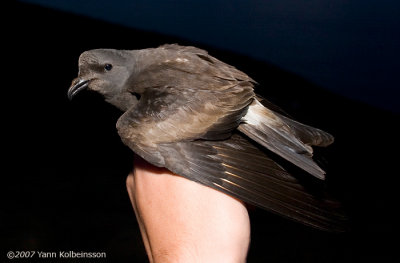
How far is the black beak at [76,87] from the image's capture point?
2709 millimetres

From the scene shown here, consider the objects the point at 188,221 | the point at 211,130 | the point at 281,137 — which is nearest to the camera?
the point at 188,221

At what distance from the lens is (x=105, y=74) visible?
9.18ft

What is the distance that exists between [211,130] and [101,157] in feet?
11.9

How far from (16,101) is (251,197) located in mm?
4560

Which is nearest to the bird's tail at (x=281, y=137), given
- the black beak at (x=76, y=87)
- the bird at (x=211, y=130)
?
the bird at (x=211, y=130)

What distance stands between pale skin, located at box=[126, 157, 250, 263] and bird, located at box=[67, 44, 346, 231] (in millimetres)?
93

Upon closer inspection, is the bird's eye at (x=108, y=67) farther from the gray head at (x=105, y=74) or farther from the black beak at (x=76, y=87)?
the black beak at (x=76, y=87)

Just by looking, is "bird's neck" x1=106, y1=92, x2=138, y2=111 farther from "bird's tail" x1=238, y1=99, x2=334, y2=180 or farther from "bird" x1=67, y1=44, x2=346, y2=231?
"bird's tail" x1=238, y1=99, x2=334, y2=180

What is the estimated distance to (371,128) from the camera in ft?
16.4

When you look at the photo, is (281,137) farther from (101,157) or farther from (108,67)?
(101,157)

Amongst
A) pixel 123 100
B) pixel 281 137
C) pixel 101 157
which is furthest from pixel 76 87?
pixel 101 157

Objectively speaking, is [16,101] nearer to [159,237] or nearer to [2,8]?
[2,8]

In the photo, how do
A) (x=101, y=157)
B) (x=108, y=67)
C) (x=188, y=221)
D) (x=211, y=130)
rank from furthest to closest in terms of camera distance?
(x=101, y=157), (x=108, y=67), (x=211, y=130), (x=188, y=221)

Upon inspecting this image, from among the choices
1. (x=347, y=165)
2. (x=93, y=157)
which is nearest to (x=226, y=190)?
(x=347, y=165)
